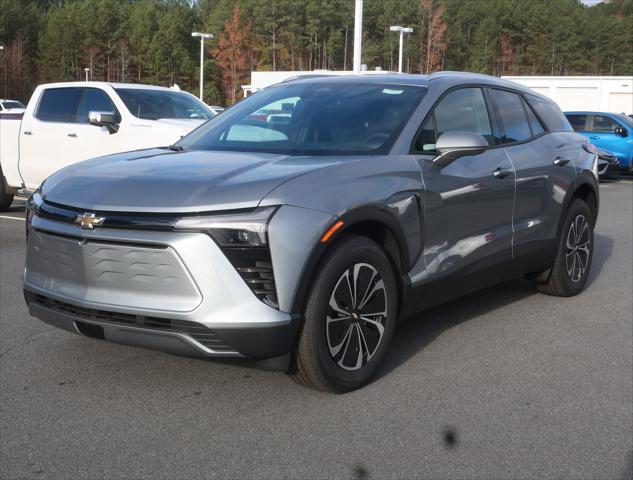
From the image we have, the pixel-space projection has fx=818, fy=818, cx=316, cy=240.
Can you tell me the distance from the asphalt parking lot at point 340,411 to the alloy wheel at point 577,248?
899mm

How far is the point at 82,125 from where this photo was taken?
1096 centimetres

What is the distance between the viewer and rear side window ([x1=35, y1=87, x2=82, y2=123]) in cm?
1127

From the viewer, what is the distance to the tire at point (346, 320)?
155 inches

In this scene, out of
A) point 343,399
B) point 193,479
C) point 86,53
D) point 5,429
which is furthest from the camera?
point 86,53

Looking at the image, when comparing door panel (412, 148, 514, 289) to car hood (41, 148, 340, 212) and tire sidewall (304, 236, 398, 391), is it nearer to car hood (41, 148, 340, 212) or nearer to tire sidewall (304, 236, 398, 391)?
tire sidewall (304, 236, 398, 391)

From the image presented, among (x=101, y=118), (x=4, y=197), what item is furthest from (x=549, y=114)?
(x=4, y=197)

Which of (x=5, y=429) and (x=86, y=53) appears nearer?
(x=5, y=429)

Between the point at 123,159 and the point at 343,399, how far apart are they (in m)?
1.81

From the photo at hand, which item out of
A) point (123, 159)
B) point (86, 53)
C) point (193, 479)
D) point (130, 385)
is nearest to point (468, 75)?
point (123, 159)

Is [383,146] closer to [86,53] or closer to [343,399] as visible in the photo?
[343,399]

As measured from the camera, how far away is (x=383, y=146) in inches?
181

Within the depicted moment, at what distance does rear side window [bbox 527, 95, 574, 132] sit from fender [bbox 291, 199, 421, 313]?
2.29 m

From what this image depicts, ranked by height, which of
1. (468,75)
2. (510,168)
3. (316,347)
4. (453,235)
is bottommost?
(316,347)

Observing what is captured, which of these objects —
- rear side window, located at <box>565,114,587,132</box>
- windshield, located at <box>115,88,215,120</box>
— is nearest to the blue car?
rear side window, located at <box>565,114,587,132</box>
